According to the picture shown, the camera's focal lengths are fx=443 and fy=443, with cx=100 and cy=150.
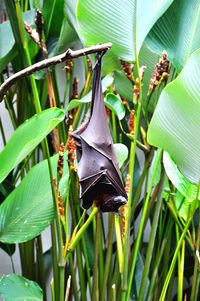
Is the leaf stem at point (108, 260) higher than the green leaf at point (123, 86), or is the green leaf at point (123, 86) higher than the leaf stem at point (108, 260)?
the green leaf at point (123, 86)

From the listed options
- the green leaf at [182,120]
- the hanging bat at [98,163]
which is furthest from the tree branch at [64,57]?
the green leaf at [182,120]

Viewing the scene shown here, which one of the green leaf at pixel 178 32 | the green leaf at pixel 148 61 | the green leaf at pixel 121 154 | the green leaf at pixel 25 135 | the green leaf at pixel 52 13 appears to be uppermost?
the green leaf at pixel 52 13

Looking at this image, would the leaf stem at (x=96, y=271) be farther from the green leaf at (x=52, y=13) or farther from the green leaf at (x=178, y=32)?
the green leaf at (x=52, y=13)

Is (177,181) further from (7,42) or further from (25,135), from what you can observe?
(7,42)

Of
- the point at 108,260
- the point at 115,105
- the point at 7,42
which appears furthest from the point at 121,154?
the point at 7,42

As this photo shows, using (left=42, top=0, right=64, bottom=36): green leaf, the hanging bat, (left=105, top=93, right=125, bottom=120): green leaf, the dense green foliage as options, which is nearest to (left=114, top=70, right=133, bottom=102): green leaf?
the dense green foliage

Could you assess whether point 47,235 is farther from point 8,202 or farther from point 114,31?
point 114,31

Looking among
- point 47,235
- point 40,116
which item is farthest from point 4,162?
point 47,235
